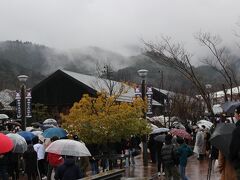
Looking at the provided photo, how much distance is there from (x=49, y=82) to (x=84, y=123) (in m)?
29.8

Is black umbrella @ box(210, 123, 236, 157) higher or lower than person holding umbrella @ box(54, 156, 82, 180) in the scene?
higher

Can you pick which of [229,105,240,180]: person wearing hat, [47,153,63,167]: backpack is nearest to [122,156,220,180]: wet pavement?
[47,153,63,167]: backpack

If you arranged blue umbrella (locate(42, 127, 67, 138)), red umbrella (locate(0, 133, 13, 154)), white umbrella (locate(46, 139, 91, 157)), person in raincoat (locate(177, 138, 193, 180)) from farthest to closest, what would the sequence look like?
blue umbrella (locate(42, 127, 67, 138)), person in raincoat (locate(177, 138, 193, 180)), white umbrella (locate(46, 139, 91, 157)), red umbrella (locate(0, 133, 13, 154))

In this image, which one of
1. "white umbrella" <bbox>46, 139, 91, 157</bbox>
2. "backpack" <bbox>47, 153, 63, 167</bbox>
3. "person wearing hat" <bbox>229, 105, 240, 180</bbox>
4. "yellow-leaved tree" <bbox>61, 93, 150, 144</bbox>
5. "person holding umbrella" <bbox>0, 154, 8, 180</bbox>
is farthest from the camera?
"yellow-leaved tree" <bbox>61, 93, 150, 144</bbox>

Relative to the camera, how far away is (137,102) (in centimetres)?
→ 1819

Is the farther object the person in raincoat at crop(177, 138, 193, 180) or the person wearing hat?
the person in raincoat at crop(177, 138, 193, 180)

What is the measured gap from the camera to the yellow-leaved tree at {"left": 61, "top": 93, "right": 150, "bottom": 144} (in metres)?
16.3

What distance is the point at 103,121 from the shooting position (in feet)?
53.9

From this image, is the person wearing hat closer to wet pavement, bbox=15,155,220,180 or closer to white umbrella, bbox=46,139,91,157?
white umbrella, bbox=46,139,91,157

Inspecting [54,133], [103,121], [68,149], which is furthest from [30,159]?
[68,149]

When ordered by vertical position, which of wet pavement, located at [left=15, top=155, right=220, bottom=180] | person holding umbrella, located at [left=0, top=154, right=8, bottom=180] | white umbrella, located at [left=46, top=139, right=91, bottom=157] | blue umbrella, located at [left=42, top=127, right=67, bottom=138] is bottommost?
wet pavement, located at [left=15, top=155, right=220, bottom=180]

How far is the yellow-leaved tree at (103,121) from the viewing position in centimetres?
1628

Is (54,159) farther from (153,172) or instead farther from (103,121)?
(153,172)

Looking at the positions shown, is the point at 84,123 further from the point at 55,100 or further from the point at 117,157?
the point at 55,100
